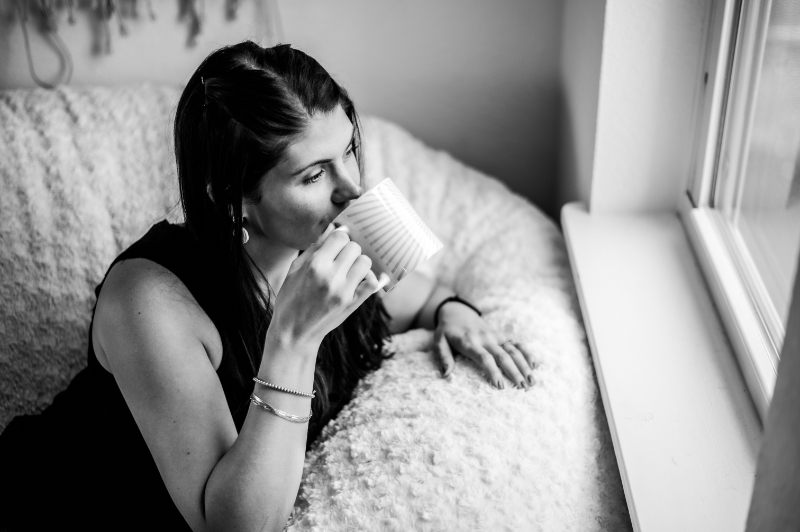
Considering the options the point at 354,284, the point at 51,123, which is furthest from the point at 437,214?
the point at 51,123

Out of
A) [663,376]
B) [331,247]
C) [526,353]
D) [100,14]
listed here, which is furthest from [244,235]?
[100,14]

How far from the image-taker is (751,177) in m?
1.04

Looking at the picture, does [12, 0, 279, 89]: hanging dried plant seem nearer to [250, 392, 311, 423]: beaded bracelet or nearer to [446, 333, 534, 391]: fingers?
[446, 333, 534, 391]: fingers

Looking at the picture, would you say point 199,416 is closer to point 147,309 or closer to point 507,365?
point 147,309

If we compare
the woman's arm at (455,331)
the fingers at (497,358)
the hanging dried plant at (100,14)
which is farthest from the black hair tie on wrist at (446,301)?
the hanging dried plant at (100,14)

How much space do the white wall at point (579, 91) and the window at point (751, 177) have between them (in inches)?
6.9

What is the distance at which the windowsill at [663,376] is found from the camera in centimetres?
81

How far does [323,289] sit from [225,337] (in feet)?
0.78

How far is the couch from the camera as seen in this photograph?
0.91m

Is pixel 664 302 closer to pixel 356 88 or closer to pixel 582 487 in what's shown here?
pixel 582 487

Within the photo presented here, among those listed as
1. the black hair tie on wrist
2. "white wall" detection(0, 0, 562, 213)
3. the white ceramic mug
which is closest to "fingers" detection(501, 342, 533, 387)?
the black hair tie on wrist

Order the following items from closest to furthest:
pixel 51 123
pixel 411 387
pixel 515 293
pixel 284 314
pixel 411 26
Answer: pixel 284 314
pixel 411 387
pixel 515 293
pixel 51 123
pixel 411 26

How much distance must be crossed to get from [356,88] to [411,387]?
34.1 inches

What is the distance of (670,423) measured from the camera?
2.98 feet
